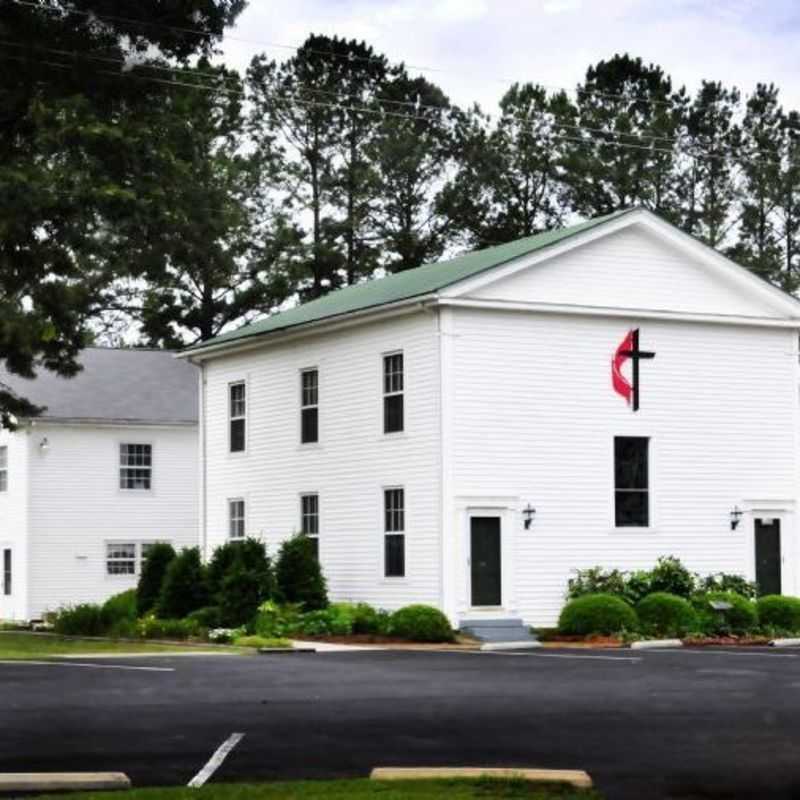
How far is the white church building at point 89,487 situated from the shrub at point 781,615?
22692 millimetres

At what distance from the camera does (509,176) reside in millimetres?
77250

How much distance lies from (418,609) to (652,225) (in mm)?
10519

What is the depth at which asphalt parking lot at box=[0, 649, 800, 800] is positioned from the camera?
15.1 metres

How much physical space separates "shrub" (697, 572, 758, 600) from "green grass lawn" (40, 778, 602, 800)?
28785 millimetres

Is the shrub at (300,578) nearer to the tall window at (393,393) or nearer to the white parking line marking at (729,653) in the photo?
the tall window at (393,393)

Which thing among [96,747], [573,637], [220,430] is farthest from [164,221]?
[96,747]

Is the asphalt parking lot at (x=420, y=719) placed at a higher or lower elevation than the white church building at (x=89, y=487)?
lower

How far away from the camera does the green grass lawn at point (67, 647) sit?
35.3m

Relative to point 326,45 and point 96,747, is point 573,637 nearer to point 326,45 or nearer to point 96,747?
point 96,747

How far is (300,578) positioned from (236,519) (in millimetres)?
7315

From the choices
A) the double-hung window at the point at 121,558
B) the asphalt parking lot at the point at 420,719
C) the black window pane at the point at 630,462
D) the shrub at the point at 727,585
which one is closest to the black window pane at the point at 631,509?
the black window pane at the point at 630,462

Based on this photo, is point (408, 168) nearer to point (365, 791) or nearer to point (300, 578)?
point (300, 578)

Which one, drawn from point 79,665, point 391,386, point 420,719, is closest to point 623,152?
point 391,386

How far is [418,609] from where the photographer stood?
1510 inches
